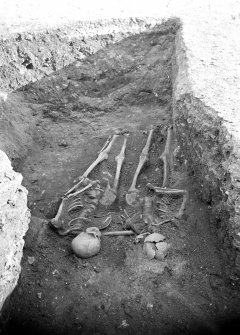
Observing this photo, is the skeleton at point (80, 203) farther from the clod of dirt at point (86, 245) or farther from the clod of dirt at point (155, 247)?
the clod of dirt at point (155, 247)

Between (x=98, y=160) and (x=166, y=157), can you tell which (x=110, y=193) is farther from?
(x=166, y=157)

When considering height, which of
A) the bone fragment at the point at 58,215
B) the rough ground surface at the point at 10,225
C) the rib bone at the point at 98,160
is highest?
the rough ground surface at the point at 10,225

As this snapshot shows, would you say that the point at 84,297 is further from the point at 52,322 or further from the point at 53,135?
the point at 53,135

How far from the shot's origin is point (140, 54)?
532 centimetres

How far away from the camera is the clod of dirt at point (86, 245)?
10.0 feet

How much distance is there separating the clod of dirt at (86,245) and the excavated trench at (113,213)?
65 millimetres

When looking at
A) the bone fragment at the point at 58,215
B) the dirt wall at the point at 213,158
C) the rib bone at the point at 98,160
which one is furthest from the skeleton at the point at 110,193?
the dirt wall at the point at 213,158

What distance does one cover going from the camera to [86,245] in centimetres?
306

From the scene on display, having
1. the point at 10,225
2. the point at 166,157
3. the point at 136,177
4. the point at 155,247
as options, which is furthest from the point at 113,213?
the point at 10,225

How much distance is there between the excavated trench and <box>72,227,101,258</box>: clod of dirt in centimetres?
7

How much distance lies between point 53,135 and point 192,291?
8.45 ft

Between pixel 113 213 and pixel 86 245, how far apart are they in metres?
0.57

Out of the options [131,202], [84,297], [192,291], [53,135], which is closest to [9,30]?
[53,135]

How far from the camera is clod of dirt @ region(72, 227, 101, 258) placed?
3055mm
